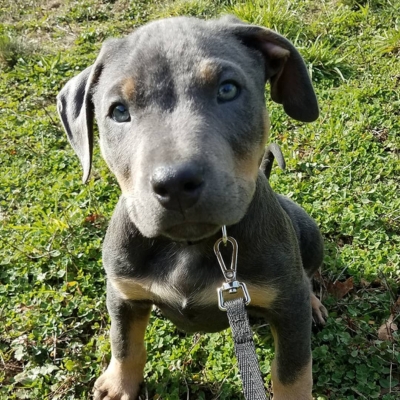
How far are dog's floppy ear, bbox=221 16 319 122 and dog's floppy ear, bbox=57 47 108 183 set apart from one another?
0.82 metres

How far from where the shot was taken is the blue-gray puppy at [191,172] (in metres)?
2.29

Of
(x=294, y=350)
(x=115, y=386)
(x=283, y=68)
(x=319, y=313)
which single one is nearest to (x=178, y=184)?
(x=283, y=68)

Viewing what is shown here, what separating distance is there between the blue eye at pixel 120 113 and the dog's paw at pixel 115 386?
6.02 feet

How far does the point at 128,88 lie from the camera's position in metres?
2.55

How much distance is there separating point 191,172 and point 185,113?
40 cm

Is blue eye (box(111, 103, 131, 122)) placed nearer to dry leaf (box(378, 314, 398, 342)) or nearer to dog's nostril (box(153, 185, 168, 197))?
dog's nostril (box(153, 185, 168, 197))

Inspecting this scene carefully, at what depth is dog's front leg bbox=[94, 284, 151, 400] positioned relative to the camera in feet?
11.1

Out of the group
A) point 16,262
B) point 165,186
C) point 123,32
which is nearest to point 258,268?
point 165,186

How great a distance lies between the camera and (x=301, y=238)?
156 inches

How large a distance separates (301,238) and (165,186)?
2.07 meters

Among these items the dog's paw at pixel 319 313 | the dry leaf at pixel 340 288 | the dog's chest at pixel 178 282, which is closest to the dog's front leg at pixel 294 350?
the dog's chest at pixel 178 282

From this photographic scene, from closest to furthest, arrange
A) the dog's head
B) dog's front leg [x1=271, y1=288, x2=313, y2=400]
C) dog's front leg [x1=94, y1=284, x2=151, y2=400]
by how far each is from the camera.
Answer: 1. the dog's head
2. dog's front leg [x1=271, y1=288, x2=313, y2=400]
3. dog's front leg [x1=94, y1=284, x2=151, y2=400]

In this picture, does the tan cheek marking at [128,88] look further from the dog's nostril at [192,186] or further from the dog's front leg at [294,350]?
the dog's front leg at [294,350]

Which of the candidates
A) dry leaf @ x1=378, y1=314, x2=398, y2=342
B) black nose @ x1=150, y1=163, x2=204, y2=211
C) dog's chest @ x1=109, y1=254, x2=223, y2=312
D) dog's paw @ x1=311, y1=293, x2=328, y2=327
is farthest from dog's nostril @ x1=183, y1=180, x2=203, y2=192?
dry leaf @ x1=378, y1=314, x2=398, y2=342
